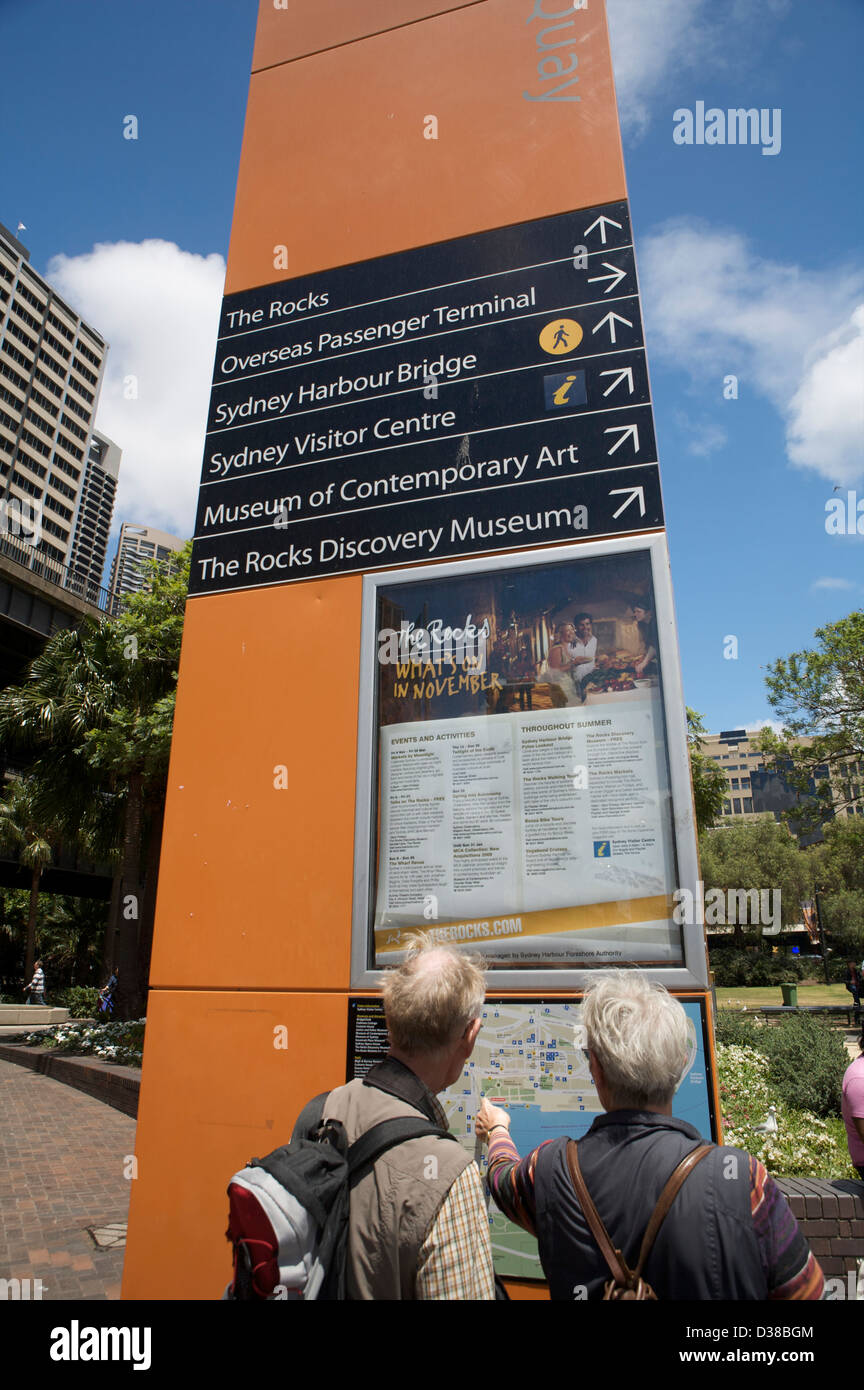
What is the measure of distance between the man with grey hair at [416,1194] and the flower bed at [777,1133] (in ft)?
13.1

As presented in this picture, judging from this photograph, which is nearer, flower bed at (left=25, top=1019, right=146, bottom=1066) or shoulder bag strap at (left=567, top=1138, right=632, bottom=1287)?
shoulder bag strap at (left=567, top=1138, right=632, bottom=1287)

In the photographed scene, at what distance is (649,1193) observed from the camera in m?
1.60

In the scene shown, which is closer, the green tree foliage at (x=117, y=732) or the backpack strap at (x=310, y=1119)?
the backpack strap at (x=310, y=1119)

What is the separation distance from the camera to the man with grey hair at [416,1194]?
1.61 m

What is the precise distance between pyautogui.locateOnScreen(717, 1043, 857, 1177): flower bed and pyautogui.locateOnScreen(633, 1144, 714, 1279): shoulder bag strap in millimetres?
3984

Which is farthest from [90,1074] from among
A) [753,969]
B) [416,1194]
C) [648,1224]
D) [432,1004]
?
[753,969]

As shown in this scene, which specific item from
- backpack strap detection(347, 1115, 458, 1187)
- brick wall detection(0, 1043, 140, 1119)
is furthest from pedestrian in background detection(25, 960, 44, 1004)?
backpack strap detection(347, 1115, 458, 1187)

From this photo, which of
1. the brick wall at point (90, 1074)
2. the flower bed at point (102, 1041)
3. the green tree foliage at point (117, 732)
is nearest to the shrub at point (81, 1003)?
the green tree foliage at point (117, 732)

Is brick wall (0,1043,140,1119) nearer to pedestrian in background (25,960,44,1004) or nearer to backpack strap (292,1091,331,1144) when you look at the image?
backpack strap (292,1091,331,1144)

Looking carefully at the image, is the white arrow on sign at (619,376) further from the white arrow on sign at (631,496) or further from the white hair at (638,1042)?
the white hair at (638,1042)

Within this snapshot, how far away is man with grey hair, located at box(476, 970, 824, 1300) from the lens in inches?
60.4

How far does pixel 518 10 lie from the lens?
434 centimetres

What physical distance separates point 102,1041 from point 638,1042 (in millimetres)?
15916

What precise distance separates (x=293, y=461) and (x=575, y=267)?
1619 mm
